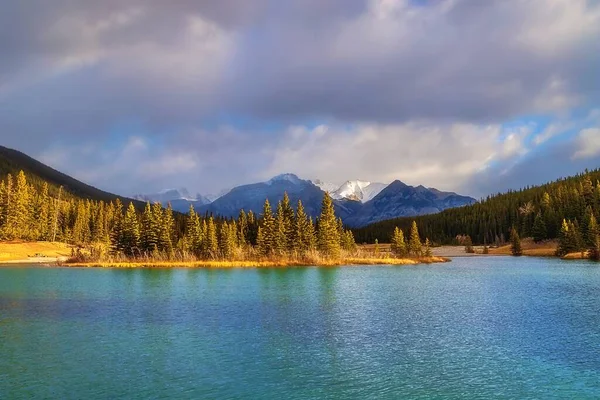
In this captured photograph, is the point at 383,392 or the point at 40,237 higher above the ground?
the point at 40,237

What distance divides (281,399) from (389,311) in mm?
25731

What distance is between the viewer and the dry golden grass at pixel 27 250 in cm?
13225

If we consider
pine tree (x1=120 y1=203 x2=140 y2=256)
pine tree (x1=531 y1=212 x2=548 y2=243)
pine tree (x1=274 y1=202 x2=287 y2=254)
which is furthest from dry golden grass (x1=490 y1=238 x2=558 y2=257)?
pine tree (x1=120 y1=203 x2=140 y2=256)

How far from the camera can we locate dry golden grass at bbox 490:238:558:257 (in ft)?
550

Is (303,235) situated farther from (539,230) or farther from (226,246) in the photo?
(539,230)

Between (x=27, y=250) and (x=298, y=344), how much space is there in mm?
134968

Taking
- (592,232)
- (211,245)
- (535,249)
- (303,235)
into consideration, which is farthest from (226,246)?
(535,249)

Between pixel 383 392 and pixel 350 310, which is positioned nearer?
pixel 383 392

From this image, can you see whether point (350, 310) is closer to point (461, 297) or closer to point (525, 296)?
point (461, 297)

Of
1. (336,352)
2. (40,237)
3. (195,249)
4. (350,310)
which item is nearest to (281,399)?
(336,352)

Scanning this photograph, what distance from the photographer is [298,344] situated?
32375mm

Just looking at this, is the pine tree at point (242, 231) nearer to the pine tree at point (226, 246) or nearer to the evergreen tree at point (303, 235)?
the pine tree at point (226, 246)

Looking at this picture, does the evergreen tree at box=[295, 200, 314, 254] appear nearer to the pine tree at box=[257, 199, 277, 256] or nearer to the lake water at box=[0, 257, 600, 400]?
Result: the pine tree at box=[257, 199, 277, 256]

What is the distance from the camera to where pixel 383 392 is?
22.9 metres
